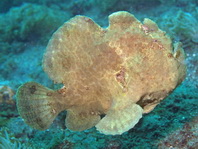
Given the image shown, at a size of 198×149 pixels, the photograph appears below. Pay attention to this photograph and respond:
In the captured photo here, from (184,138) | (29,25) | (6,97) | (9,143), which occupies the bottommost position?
(6,97)

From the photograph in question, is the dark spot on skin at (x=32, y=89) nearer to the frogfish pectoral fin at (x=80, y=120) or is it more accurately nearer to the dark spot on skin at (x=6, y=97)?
the frogfish pectoral fin at (x=80, y=120)

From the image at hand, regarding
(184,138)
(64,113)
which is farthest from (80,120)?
(64,113)

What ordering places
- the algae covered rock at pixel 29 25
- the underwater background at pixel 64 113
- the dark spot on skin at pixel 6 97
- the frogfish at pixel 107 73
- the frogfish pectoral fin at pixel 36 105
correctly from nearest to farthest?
1. the frogfish at pixel 107 73
2. the frogfish pectoral fin at pixel 36 105
3. the underwater background at pixel 64 113
4. the dark spot on skin at pixel 6 97
5. the algae covered rock at pixel 29 25

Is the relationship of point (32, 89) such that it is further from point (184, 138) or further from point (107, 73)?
point (184, 138)

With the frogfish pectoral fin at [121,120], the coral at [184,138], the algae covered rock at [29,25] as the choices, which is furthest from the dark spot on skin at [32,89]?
the algae covered rock at [29,25]

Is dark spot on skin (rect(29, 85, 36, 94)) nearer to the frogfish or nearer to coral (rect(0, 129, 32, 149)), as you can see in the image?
the frogfish
